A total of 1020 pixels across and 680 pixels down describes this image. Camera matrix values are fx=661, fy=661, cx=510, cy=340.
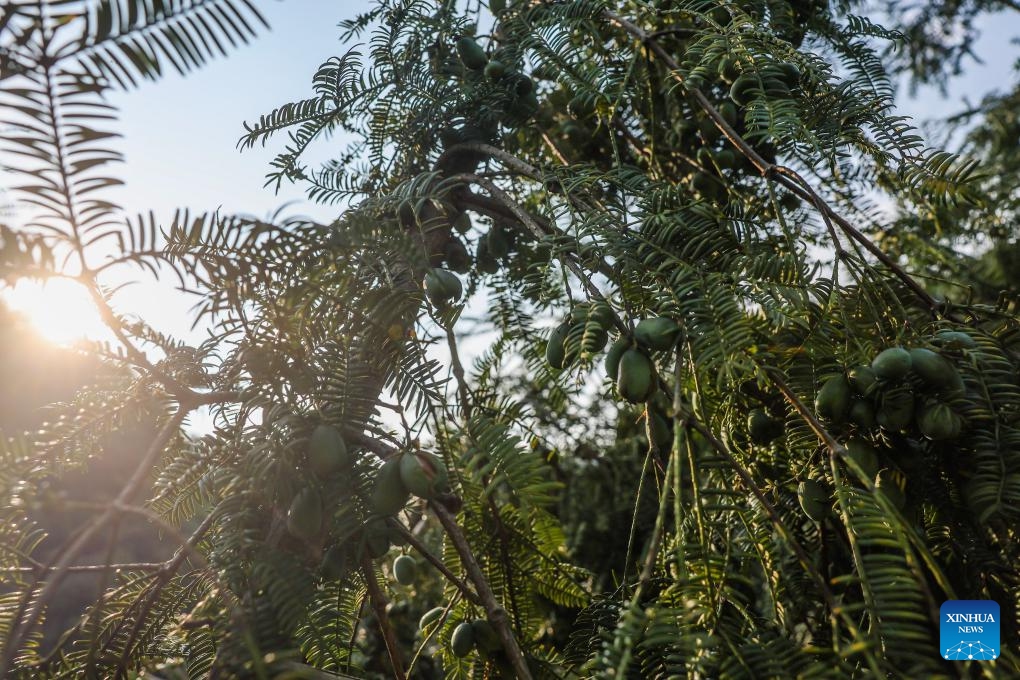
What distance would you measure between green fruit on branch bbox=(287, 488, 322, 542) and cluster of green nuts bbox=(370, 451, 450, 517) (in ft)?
0.21

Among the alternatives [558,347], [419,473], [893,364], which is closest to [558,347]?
[558,347]

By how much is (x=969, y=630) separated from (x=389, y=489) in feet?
1.98

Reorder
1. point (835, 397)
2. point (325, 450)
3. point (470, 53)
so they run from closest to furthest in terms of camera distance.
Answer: point (325, 450)
point (835, 397)
point (470, 53)

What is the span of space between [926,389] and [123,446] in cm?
107

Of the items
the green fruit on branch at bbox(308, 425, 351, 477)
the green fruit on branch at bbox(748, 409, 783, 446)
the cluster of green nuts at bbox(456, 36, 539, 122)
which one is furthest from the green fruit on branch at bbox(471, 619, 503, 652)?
the cluster of green nuts at bbox(456, 36, 539, 122)

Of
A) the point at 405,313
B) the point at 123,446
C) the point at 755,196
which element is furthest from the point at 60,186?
the point at 755,196

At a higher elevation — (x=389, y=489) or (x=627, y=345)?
(x=627, y=345)

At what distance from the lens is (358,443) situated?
0.70 metres

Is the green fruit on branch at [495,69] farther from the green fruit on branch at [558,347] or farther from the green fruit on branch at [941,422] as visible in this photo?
the green fruit on branch at [941,422]

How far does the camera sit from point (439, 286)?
783 millimetres

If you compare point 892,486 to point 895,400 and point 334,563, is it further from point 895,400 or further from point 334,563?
point 334,563

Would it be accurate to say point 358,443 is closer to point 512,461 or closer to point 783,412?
point 512,461

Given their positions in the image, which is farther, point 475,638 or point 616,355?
point 475,638

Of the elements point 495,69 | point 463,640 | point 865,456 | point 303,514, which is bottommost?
point 463,640
